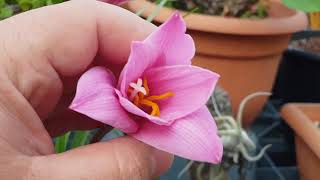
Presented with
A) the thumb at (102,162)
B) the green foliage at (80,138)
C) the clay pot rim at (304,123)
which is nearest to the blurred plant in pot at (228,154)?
the clay pot rim at (304,123)

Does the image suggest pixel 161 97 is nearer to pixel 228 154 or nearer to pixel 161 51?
pixel 161 51

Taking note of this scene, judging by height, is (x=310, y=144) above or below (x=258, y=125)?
above

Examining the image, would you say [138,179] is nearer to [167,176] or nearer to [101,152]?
[101,152]

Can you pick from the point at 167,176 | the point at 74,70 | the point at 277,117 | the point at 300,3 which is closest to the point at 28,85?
the point at 74,70

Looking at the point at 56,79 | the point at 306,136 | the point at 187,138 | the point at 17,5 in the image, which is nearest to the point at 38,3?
the point at 17,5

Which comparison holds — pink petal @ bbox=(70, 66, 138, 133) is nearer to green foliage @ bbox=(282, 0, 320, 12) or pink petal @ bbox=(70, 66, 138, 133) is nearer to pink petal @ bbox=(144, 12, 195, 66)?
pink petal @ bbox=(144, 12, 195, 66)
